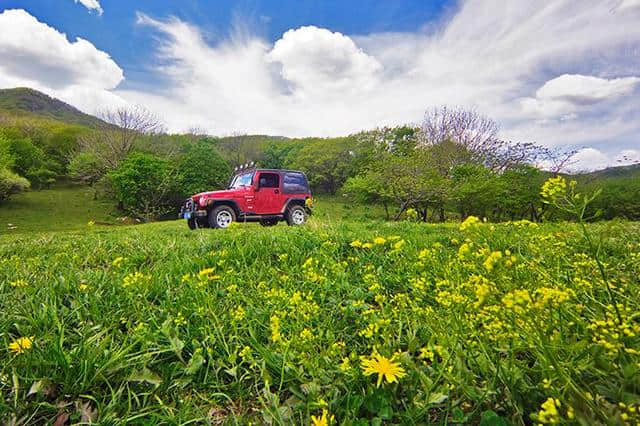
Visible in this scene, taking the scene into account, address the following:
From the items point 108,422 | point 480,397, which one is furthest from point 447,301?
point 108,422

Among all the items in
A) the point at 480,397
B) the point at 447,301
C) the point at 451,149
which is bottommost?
the point at 480,397

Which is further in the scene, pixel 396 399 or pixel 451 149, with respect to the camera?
pixel 451 149

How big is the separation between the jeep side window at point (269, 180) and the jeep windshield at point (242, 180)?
40cm

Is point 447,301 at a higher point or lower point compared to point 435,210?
higher

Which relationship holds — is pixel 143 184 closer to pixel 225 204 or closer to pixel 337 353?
pixel 225 204

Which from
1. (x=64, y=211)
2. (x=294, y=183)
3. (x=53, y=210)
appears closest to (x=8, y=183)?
(x=53, y=210)

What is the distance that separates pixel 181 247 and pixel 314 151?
35.5 m

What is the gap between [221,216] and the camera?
916 cm

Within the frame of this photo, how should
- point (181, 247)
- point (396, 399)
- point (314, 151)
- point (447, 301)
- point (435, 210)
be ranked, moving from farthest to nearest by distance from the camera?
1. point (314, 151)
2. point (435, 210)
3. point (181, 247)
4. point (447, 301)
5. point (396, 399)

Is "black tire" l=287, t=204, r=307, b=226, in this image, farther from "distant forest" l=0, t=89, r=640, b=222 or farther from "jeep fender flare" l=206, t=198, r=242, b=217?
"distant forest" l=0, t=89, r=640, b=222

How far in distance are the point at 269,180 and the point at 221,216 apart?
2.09 meters

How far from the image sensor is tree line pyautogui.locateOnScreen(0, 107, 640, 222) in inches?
754

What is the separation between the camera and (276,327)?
1.28m

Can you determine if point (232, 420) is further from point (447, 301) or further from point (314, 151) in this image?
point (314, 151)
